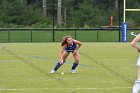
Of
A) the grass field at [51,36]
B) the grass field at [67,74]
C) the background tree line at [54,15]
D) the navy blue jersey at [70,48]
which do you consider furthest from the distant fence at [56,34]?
the navy blue jersey at [70,48]

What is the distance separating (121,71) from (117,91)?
5.80 m

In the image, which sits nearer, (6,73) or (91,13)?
(6,73)

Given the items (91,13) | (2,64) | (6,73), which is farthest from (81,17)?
(6,73)

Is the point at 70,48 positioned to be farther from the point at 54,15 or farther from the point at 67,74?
the point at 54,15

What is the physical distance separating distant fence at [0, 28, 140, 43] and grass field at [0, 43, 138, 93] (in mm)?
15955

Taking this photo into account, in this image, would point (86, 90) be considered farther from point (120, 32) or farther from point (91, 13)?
point (91, 13)

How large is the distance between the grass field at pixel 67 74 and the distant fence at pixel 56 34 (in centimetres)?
1596

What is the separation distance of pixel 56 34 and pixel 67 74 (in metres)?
28.3

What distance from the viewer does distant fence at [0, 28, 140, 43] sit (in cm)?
4597

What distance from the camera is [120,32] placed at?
43344 mm

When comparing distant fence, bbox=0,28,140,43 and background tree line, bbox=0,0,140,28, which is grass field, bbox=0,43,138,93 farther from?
background tree line, bbox=0,0,140,28

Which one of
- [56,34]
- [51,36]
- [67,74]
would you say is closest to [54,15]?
[56,34]

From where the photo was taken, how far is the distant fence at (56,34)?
151 feet

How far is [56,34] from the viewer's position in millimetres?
47500
